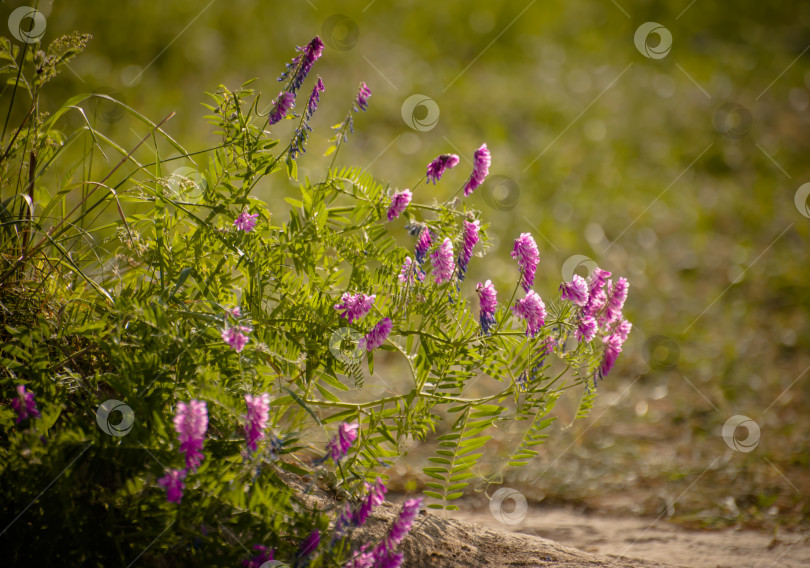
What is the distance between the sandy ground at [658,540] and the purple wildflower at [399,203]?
3.57 ft

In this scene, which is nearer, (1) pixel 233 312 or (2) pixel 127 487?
(2) pixel 127 487

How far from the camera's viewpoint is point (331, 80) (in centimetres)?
680

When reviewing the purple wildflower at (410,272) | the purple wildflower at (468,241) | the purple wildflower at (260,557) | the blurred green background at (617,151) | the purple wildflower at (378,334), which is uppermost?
the blurred green background at (617,151)

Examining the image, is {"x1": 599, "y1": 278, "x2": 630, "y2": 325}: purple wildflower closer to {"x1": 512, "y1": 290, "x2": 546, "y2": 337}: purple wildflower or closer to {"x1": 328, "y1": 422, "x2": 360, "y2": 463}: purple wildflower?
{"x1": 512, "y1": 290, "x2": 546, "y2": 337}: purple wildflower

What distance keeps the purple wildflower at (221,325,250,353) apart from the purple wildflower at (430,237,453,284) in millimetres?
563

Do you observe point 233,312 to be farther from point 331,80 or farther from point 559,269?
point 331,80

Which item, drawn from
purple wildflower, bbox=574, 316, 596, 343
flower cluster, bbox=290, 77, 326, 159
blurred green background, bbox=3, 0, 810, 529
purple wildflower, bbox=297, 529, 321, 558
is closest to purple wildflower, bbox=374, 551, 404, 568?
purple wildflower, bbox=297, 529, 321, 558

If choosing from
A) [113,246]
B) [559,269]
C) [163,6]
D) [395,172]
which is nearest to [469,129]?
[395,172]

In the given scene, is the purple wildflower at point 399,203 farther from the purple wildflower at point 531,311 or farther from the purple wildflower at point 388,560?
the purple wildflower at point 388,560

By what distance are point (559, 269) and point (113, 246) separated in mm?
2725

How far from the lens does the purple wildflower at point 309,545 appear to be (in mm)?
1550

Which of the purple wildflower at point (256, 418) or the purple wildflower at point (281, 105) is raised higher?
the purple wildflower at point (281, 105)

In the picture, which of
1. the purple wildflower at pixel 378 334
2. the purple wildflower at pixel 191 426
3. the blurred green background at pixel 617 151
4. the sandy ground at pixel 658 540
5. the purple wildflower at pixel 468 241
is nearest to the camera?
the purple wildflower at pixel 191 426

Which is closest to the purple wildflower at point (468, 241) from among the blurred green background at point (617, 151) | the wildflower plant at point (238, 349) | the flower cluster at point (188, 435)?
the wildflower plant at point (238, 349)
